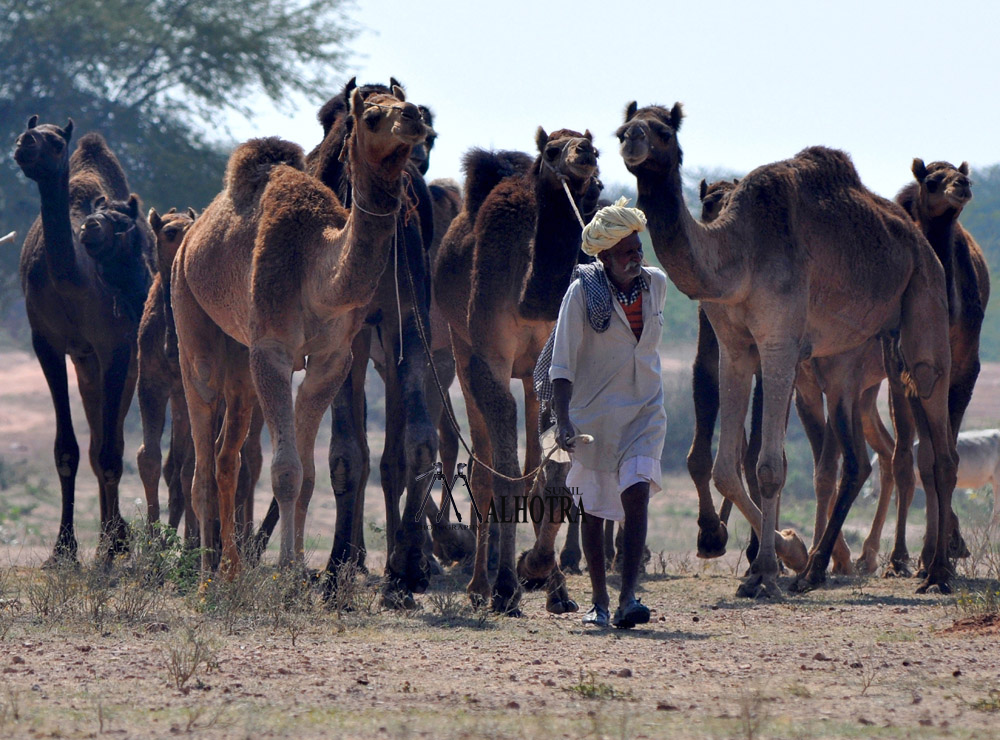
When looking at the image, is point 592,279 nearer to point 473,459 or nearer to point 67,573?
point 473,459

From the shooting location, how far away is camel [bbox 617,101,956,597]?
866cm

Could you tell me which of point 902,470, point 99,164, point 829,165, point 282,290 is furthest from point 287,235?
point 902,470

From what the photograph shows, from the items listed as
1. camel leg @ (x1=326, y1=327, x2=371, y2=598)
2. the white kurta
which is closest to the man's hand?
the white kurta

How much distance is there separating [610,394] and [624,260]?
659mm

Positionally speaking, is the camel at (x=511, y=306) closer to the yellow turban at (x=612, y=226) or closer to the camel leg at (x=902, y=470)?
the yellow turban at (x=612, y=226)

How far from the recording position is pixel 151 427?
439 inches

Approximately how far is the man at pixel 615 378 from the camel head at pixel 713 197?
3.08m

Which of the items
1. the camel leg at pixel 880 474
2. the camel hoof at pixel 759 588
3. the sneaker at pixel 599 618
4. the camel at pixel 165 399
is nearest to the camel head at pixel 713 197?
the camel hoof at pixel 759 588

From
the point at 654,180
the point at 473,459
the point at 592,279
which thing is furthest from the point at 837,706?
the point at 654,180

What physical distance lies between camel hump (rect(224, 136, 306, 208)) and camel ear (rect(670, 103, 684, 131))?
2395mm

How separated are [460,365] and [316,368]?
38.6 inches

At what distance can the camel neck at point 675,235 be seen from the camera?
28.0 ft

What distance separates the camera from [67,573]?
320 inches

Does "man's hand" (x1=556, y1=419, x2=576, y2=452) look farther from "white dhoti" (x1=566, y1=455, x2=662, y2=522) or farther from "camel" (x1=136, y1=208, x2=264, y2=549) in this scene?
"camel" (x1=136, y1=208, x2=264, y2=549)
